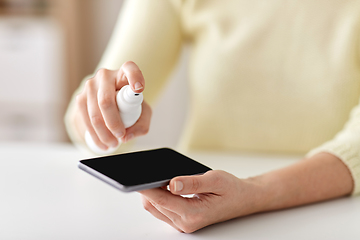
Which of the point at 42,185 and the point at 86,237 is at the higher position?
the point at 42,185

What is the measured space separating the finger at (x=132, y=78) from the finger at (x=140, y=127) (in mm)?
51

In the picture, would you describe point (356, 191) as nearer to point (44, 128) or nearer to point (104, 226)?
point (104, 226)

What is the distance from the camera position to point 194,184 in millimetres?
410

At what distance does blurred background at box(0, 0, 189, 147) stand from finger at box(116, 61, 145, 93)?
116cm

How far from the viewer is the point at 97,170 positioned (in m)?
0.40

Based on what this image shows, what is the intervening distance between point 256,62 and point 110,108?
1.39 ft

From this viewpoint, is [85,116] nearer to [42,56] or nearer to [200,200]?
[200,200]

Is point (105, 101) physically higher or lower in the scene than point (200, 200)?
higher

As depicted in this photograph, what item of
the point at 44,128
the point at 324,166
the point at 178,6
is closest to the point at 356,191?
the point at 324,166

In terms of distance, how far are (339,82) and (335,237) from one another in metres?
0.39

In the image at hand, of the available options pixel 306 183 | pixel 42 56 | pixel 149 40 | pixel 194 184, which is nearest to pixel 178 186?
pixel 194 184

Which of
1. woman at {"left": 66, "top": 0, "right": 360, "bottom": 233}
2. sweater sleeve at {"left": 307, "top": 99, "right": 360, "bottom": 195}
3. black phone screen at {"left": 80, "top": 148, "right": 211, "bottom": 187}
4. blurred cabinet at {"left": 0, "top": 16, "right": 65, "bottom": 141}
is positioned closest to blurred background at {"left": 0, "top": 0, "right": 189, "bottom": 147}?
blurred cabinet at {"left": 0, "top": 16, "right": 65, "bottom": 141}

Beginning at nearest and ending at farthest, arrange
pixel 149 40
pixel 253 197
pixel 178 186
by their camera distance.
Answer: pixel 178 186, pixel 253 197, pixel 149 40

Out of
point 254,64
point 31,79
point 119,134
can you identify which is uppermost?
point 31,79
